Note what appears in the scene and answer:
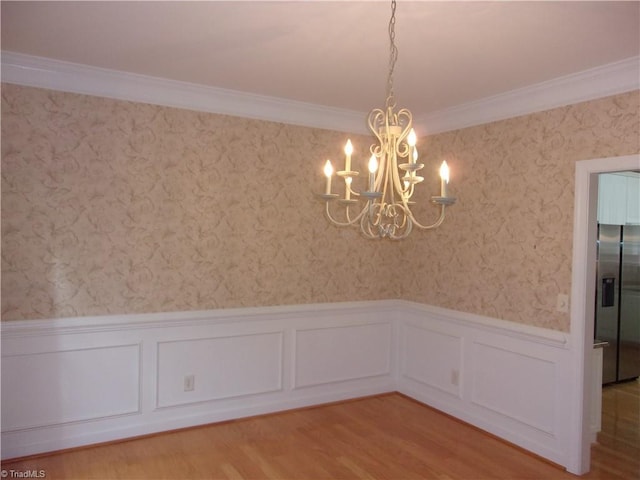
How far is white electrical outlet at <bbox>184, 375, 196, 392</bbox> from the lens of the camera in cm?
370

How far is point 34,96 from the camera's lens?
3172 millimetres

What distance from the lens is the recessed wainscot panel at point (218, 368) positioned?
3645 millimetres

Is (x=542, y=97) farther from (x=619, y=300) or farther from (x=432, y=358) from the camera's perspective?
(x=619, y=300)

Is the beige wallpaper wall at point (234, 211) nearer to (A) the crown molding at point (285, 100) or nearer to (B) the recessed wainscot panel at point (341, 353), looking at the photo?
(A) the crown molding at point (285, 100)

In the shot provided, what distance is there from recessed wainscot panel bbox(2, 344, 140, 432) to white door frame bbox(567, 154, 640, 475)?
300cm

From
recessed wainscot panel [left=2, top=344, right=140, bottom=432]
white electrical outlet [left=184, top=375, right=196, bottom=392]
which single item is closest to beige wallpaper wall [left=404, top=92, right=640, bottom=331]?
white electrical outlet [left=184, top=375, right=196, bottom=392]

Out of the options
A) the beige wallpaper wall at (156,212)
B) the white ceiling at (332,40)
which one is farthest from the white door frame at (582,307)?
the beige wallpaper wall at (156,212)

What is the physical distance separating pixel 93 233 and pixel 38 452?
1474 mm

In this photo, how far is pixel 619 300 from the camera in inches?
197

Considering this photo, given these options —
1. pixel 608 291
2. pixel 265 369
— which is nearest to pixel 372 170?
pixel 265 369

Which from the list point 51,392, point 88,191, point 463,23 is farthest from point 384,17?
point 51,392

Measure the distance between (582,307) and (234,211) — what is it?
2.56 metres

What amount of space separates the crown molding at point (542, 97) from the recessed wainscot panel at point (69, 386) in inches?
120

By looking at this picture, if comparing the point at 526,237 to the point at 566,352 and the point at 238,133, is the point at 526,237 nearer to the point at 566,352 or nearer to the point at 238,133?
the point at 566,352
